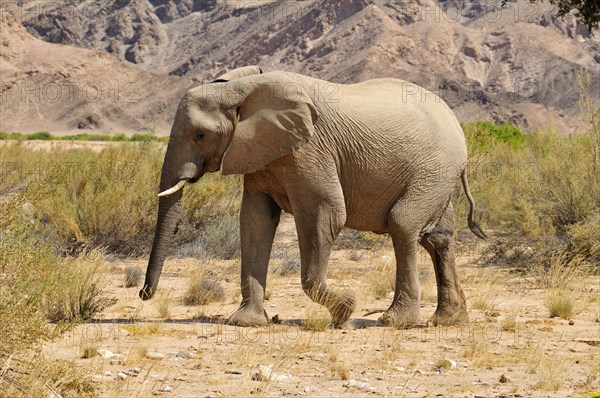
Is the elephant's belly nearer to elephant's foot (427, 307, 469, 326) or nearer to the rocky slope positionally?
elephant's foot (427, 307, 469, 326)

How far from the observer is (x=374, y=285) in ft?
39.7

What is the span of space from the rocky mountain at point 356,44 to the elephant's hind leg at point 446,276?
72.1 metres

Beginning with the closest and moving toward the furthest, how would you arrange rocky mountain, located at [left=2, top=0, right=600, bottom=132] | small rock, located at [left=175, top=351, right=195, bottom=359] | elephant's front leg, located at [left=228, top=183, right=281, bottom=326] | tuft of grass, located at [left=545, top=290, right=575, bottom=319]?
small rock, located at [left=175, top=351, right=195, bottom=359]
elephant's front leg, located at [left=228, top=183, right=281, bottom=326]
tuft of grass, located at [left=545, top=290, right=575, bottom=319]
rocky mountain, located at [left=2, top=0, right=600, bottom=132]

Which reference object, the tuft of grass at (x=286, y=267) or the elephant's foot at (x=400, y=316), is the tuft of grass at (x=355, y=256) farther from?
the elephant's foot at (x=400, y=316)

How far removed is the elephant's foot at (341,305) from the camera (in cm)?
914

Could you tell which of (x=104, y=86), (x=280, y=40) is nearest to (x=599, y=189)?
(x=104, y=86)

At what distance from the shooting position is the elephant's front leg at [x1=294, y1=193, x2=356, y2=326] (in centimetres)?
884

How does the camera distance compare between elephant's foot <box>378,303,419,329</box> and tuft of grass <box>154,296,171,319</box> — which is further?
tuft of grass <box>154,296,171,319</box>

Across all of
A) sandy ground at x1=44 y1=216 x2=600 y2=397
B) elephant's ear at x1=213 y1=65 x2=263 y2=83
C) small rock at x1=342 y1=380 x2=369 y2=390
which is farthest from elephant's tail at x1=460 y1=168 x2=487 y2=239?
small rock at x1=342 y1=380 x2=369 y2=390

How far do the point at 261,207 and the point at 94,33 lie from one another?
107007mm

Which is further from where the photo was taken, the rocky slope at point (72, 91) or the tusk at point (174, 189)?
the rocky slope at point (72, 91)

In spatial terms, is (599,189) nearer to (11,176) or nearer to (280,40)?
(11,176)

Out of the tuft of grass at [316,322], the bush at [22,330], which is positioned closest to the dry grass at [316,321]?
the tuft of grass at [316,322]

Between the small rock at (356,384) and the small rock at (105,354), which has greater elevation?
the small rock at (356,384)
